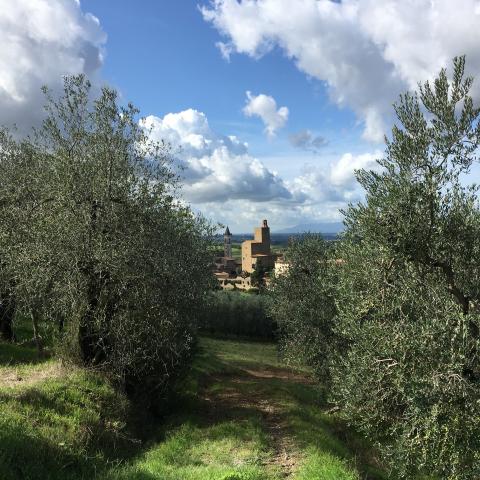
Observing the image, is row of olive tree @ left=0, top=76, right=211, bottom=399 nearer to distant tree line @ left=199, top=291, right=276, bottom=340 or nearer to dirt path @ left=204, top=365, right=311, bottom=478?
dirt path @ left=204, top=365, right=311, bottom=478

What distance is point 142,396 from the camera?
A: 18.0 m

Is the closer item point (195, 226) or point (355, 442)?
point (355, 442)

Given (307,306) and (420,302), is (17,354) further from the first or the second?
(420,302)

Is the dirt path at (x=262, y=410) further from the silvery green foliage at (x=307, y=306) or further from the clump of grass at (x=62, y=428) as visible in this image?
the clump of grass at (x=62, y=428)

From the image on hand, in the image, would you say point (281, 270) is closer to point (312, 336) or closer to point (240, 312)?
point (312, 336)

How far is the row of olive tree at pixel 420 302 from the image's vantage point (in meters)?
11.1

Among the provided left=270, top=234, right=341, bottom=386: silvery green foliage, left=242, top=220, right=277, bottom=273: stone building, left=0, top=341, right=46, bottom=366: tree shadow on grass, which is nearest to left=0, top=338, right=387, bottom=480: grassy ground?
left=0, top=341, right=46, bottom=366: tree shadow on grass

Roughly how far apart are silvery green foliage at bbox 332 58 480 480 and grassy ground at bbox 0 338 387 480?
229 cm

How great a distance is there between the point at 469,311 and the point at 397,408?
11.4 feet

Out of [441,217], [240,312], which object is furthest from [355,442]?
[240,312]

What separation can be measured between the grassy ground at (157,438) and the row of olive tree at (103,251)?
5.50 ft

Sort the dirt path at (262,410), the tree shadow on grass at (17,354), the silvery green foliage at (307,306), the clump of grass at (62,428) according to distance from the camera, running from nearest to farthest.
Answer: the clump of grass at (62,428) → the dirt path at (262,410) → the tree shadow on grass at (17,354) → the silvery green foliage at (307,306)

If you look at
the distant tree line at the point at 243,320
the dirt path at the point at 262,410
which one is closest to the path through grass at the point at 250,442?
the dirt path at the point at 262,410

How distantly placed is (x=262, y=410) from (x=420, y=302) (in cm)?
990
